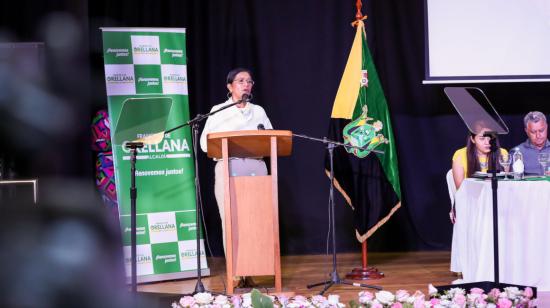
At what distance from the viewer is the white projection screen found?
5.47m

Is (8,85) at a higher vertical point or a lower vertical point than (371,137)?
higher

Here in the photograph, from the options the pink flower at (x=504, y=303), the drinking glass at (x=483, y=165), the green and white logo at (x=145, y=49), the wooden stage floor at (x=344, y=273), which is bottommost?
the wooden stage floor at (x=344, y=273)

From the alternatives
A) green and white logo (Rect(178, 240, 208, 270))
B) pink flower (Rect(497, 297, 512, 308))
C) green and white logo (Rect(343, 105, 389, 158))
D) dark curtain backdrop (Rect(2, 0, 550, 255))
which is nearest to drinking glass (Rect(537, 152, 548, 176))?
green and white logo (Rect(343, 105, 389, 158))

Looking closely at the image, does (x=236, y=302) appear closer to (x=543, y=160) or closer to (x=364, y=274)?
(x=543, y=160)

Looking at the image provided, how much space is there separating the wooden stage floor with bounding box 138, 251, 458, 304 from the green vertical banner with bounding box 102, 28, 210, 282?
0.20 m

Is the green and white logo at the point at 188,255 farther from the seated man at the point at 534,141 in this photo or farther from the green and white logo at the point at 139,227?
the seated man at the point at 534,141

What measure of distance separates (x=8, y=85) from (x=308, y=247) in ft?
9.56

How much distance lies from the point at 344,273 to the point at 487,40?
88.0 inches

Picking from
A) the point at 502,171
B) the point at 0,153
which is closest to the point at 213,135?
the point at 502,171

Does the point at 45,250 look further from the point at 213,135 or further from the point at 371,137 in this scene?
the point at 371,137

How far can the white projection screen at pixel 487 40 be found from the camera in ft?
18.0

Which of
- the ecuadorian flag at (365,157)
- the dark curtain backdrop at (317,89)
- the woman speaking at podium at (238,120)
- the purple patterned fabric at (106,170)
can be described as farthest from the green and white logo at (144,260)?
the ecuadorian flag at (365,157)

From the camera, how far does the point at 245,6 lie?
6.07 meters

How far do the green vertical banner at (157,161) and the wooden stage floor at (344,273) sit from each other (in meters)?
0.20
